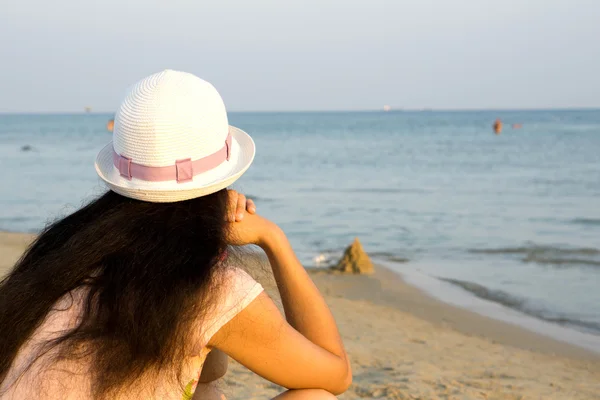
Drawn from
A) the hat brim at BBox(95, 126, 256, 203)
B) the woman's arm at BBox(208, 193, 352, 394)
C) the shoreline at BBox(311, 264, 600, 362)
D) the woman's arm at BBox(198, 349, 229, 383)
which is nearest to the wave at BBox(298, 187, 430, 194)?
the shoreline at BBox(311, 264, 600, 362)

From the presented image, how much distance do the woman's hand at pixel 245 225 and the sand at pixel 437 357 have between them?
1.88 m

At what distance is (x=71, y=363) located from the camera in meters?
1.74

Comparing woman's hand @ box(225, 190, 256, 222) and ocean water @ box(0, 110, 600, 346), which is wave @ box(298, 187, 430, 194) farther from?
woman's hand @ box(225, 190, 256, 222)

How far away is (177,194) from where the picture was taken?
1831 mm

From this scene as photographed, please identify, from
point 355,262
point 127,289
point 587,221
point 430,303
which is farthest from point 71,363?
point 587,221

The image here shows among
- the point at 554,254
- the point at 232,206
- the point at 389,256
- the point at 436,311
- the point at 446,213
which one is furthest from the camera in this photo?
the point at 446,213

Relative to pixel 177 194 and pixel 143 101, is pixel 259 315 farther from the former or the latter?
pixel 143 101

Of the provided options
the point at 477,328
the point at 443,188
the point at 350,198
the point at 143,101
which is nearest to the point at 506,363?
the point at 477,328

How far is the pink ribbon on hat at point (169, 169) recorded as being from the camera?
1.84 meters

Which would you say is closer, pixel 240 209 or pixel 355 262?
pixel 240 209

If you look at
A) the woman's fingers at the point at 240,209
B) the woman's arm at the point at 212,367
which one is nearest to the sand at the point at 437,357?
the woman's arm at the point at 212,367

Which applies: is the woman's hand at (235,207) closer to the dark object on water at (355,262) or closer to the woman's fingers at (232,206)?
the woman's fingers at (232,206)

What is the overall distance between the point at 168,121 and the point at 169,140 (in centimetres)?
5

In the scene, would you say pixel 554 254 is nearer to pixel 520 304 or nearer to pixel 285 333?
pixel 520 304
